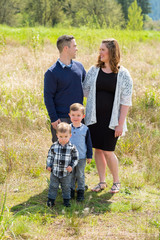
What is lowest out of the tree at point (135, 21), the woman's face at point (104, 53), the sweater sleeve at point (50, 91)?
the sweater sleeve at point (50, 91)

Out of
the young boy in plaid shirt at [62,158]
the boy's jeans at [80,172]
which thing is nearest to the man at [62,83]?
the young boy in plaid shirt at [62,158]

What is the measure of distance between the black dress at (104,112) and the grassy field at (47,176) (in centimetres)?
69

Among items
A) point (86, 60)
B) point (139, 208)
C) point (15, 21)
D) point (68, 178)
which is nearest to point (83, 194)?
point (68, 178)

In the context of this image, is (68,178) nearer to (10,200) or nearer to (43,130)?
(10,200)

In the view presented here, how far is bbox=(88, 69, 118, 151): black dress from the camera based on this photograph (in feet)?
12.7

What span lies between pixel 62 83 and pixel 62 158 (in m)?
0.93

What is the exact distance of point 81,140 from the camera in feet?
12.2

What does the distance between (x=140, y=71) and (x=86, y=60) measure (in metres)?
1.59

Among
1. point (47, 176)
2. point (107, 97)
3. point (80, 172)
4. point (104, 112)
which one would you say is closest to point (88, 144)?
point (80, 172)

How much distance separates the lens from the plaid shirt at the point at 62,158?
11.5 ft

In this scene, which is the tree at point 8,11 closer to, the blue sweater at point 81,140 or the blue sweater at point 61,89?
the blue sweater at point 61,89

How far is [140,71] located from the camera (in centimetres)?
928

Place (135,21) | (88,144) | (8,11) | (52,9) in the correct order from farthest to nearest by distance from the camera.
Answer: (8,11) → (52,9) → (135,21) → (88,144)

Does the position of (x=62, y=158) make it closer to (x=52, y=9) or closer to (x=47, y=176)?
(x=47, y=176)
